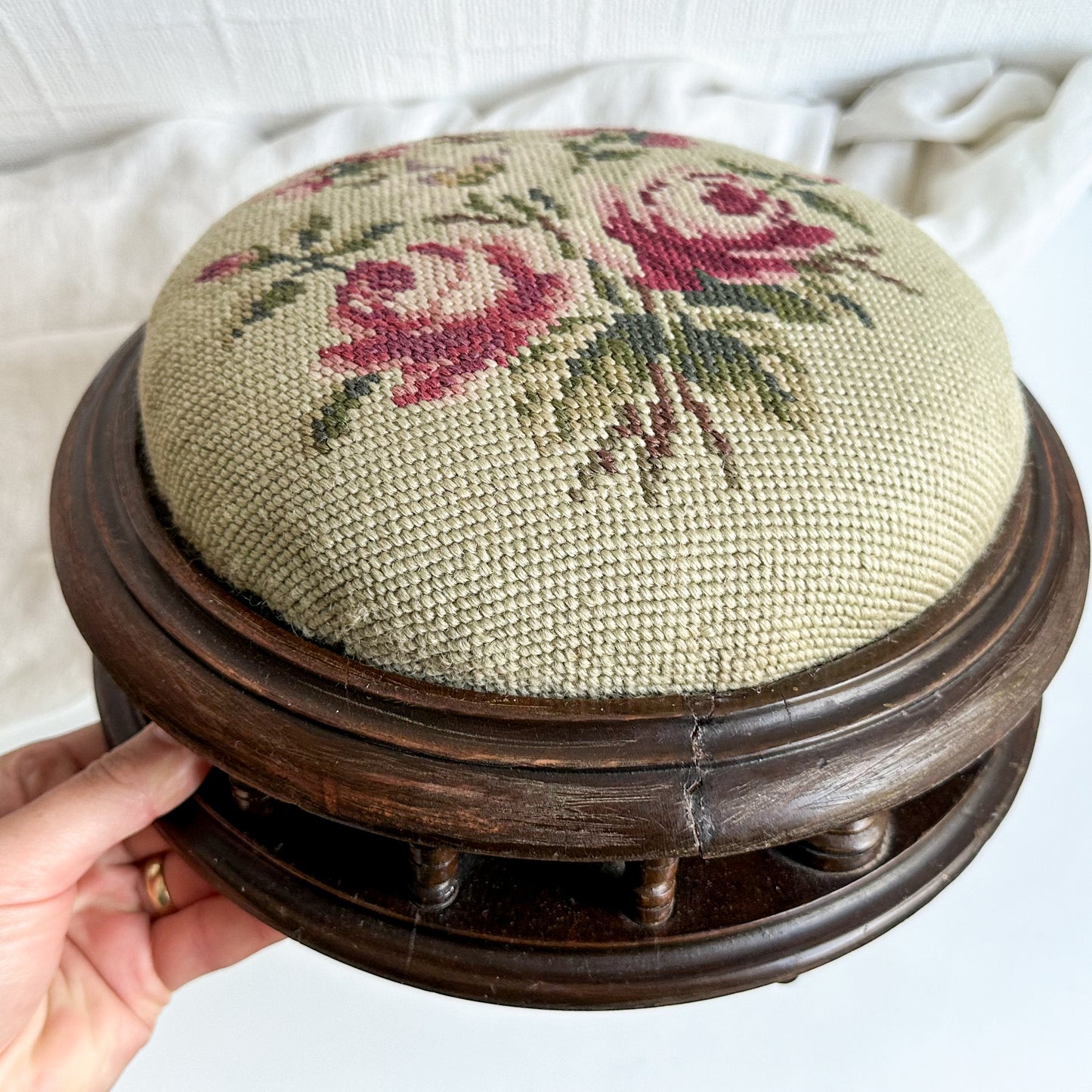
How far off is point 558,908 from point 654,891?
0.05 metres

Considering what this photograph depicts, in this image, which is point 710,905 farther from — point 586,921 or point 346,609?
point 346,609

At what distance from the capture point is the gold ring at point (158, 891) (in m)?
0.62

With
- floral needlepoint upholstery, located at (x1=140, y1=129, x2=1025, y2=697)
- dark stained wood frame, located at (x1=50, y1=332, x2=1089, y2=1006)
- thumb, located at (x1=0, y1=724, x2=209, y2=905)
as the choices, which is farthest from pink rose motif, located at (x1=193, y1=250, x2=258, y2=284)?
thumb, located at (x1=0, y1=724, x2=209, y2=905)

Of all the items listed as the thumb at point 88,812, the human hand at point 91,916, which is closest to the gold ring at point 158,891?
the human hand at point 91,916

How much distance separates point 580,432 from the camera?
0.39 metres

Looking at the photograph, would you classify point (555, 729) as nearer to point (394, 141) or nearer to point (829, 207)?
point (829, 207)

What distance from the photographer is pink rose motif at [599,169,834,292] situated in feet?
1.54

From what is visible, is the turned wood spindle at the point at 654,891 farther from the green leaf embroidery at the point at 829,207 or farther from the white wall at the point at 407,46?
the white wall at the point at 407,46

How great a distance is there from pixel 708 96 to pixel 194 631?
811mm

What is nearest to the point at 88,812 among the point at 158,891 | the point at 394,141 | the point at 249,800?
the point at 249,800

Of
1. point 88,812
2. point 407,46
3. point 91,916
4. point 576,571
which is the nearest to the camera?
point 576,571

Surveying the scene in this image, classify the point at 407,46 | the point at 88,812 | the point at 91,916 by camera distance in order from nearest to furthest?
the point at 88,812, the point at 91,916, the point at 407,46

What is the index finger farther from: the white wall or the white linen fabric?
the white wall

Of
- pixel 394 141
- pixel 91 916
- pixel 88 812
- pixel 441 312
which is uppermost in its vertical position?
pixel 441 312
